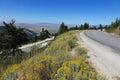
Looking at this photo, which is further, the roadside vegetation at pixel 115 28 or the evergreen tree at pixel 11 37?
the roadside vegetation at pixel 115 28

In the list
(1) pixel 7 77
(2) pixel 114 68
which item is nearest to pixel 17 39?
(2) pixel 114 68

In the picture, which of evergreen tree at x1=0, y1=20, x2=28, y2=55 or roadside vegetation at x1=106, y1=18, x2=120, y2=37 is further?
roadside vegetation at x1=106, y1=18, x2=120, y2=37

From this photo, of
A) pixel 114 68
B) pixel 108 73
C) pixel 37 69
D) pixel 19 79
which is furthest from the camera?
pixel 114 68

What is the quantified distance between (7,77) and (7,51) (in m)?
31.8

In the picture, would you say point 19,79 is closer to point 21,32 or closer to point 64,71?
point 64,71

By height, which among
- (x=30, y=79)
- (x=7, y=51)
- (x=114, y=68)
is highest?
(x=30, y=79)

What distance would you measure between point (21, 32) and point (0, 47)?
477 centimetres

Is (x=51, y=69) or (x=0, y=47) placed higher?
(x=51, y=69)

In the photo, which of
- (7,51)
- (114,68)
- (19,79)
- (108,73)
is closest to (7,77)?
(19,79)

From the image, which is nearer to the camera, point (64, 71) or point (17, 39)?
point (64, 71)

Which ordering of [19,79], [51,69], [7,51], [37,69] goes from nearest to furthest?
[19,79] < [37,69] < [51,69] < [7,51]

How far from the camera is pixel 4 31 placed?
1481 inches

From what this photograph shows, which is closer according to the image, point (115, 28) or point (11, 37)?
point (11, 37)

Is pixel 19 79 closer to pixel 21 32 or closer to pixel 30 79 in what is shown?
pixel 30 79
